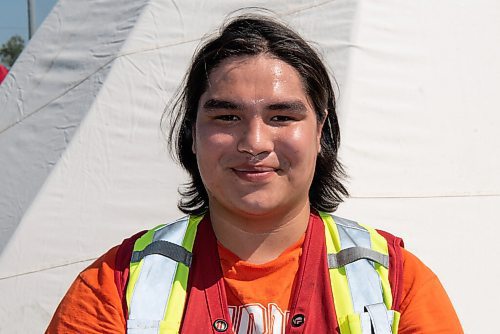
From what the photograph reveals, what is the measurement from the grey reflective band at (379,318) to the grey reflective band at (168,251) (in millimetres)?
463

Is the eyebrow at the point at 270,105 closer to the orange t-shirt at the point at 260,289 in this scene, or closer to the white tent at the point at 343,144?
the orange t-shirt at the point at 260,289

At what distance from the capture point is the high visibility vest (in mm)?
1892

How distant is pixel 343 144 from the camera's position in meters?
3.40

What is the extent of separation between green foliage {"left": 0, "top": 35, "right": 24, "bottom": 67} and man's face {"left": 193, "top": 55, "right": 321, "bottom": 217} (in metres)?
51.9

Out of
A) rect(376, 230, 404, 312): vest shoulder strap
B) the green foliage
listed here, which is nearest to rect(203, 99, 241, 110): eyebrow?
rect(376, 230, 404, 312): vest shoulder strap

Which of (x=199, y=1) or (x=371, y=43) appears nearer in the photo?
(x=371, y=43)

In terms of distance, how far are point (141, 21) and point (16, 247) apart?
1.26 metres

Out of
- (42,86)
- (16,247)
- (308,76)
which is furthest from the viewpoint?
(42,86)

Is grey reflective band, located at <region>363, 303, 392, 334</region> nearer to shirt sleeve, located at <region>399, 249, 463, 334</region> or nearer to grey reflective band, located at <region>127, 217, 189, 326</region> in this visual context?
shirt sleeve, located at <region>399, 249, 463, 334</region>

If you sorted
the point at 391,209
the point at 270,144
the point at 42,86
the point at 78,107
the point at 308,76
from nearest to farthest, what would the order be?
the point at 270,144, the point at 308,76, the point at 391,209, the point at 78,107, the point at 42,86

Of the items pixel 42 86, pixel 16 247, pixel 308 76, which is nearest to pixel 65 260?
pixel 16 247

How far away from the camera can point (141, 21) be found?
4.08 m

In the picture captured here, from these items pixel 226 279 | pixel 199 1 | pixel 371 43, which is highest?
pixel 199 1

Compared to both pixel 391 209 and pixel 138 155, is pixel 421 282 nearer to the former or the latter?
pixel 391 209
